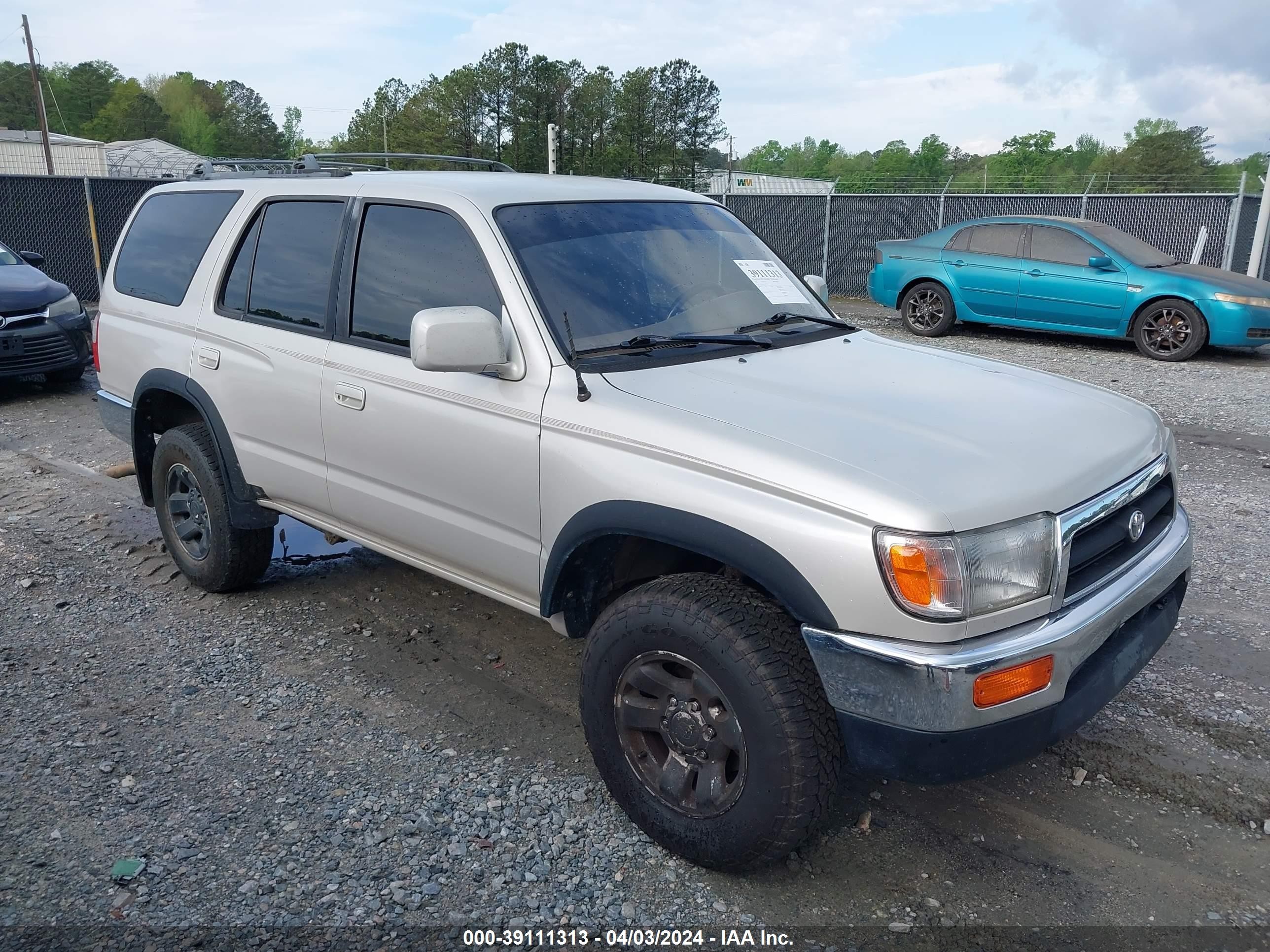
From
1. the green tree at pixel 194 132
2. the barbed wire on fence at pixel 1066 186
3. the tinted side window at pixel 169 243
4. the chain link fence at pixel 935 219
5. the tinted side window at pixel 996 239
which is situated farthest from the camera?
the green tree at pixel 194 132

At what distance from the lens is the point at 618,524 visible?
→ 2811 mm

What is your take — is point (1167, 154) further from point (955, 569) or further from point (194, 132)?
point (194, 132)

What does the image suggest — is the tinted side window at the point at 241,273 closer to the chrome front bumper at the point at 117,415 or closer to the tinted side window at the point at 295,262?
the tinted side window at the point at 295,262

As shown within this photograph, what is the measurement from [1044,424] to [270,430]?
9.60 ft

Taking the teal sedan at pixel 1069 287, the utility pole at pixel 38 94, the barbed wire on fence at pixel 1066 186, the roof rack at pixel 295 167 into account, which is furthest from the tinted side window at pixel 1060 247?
the utility pole at pixel 38 94

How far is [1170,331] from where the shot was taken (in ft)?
35.9

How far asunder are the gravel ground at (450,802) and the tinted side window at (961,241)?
831cm

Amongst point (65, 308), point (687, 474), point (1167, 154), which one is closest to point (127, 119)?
point (1167, 154)

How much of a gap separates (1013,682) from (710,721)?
2.59 feet

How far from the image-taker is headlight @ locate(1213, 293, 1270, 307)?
418 inches

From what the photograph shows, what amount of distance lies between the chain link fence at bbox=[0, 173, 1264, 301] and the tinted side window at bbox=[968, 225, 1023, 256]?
2841 millimetres

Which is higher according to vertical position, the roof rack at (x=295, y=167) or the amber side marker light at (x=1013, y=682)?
the roof rack at (x=295, y=167)

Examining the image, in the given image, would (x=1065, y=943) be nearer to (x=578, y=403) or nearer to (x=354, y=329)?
(x=578, y=403)

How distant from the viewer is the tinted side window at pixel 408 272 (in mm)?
3396
